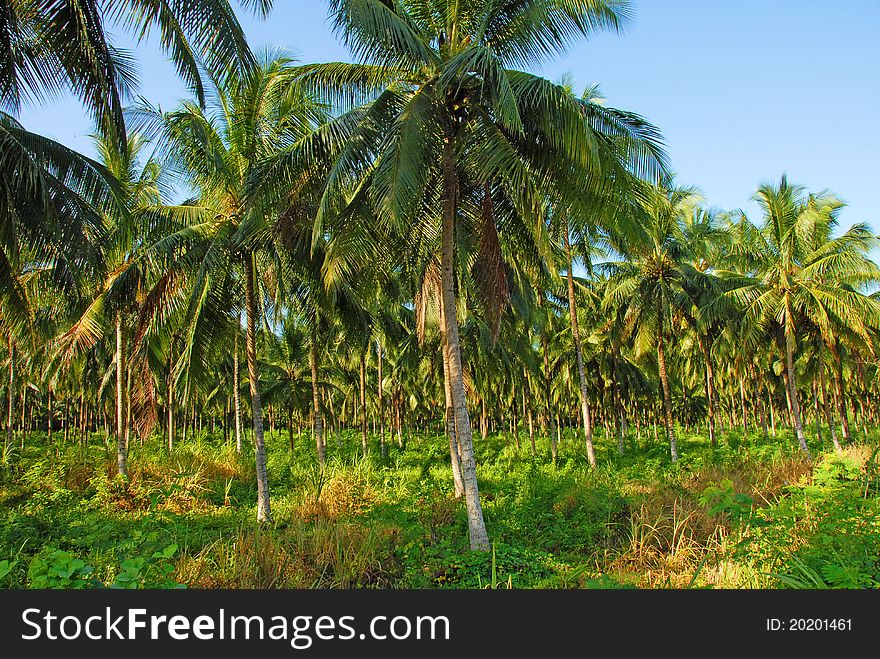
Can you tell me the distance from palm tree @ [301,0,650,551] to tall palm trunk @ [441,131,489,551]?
2cm

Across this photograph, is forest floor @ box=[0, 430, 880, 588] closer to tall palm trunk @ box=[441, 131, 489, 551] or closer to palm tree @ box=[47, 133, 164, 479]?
tall palm trunk @ box=[441, 131, 489, 551]

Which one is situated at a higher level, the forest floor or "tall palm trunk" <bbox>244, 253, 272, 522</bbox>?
"tall palm trunk" <bbox>244, 253, 272, 522</bbox>

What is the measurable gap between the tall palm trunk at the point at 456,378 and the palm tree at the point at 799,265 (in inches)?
486

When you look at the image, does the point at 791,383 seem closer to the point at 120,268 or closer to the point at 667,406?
the point at 667,406

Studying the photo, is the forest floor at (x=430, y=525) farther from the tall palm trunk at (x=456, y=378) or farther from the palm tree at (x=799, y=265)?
the palm tree at (x=799, y=265)

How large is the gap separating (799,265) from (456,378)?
48.2 ft

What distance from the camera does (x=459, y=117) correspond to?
9.80 m

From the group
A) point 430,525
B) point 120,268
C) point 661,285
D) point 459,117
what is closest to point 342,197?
point 459,117

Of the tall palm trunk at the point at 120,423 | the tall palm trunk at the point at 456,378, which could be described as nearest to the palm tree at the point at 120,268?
the tall palm trunk at the point at 120,423

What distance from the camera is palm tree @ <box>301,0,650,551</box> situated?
825cm

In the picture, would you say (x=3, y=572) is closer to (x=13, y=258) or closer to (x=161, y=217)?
(x=13, y=258)

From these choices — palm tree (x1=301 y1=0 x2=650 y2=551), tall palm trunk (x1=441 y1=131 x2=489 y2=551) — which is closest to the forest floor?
tall palm trunk (x1=441 y1=131 x2=489 y2=551)

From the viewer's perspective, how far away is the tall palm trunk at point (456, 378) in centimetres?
931

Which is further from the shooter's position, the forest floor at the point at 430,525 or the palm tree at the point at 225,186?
the palm tree at the point at 225,186
